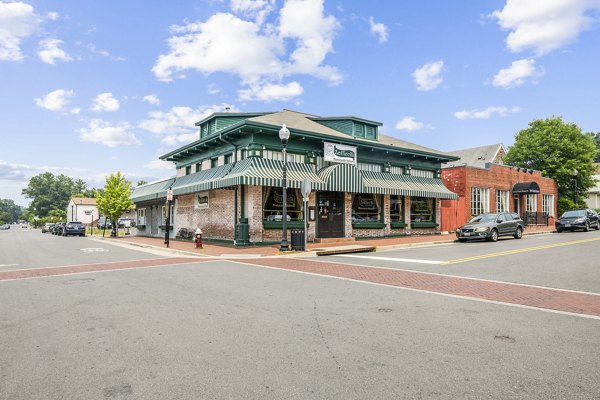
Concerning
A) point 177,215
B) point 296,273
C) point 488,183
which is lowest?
point 296,273

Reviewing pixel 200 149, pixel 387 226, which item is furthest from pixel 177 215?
pixel 387 226

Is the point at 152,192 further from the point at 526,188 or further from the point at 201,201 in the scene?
the point at 526,188

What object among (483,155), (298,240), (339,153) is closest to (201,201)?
(339,153)

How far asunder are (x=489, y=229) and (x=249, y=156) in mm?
13137

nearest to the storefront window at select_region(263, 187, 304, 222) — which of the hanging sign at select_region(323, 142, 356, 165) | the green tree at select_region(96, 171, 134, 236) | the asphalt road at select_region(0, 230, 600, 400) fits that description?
the hanging sign at select_region(323, 142, 356, 165)

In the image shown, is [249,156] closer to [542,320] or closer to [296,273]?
[296,273]

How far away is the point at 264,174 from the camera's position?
18625 millimetres

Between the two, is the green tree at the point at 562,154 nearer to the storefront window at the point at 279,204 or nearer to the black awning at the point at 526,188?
the black awning at the point at 526,188

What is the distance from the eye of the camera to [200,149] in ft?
82.9

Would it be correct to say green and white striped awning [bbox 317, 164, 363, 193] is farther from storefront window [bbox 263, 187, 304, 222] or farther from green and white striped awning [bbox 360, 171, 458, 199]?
storefront window [bbox 263, 187, 304, 222]

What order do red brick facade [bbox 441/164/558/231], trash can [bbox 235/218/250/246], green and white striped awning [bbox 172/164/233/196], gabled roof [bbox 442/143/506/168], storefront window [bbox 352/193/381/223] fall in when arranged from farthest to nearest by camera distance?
gabled roof [bbox 442/143/506/168] → red brick facade [bbox 441/164/558/231] → storefront window [bbox 352/193/381/223] → green and white striped awning [bbox 172/164/233/196] → trash can [bbox 235/218/250/246]

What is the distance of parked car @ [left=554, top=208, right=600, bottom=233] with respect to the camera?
28125 mm

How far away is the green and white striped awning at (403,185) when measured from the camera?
2306 centimetres

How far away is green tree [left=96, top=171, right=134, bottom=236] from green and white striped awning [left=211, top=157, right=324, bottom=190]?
18.7m
